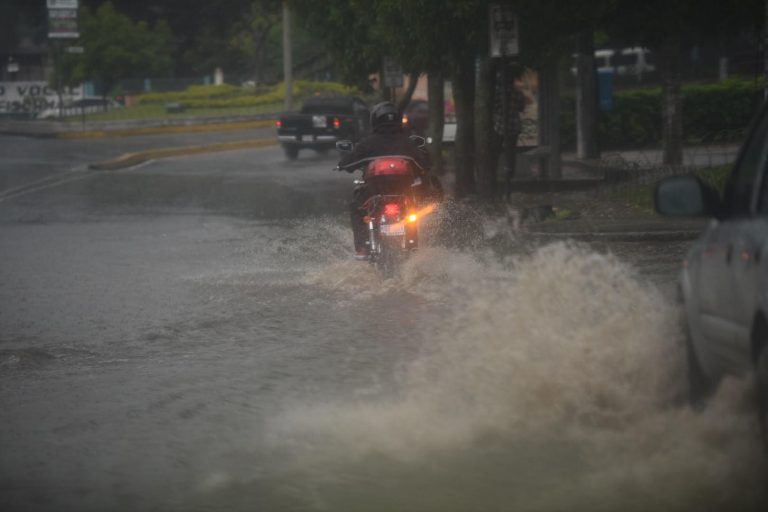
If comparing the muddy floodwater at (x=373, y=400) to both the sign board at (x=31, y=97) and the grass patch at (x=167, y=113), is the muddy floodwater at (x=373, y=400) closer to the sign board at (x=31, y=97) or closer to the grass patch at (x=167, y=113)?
the grass patch at (x=167, y=113)

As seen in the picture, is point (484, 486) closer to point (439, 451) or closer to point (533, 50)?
point (439, 451)

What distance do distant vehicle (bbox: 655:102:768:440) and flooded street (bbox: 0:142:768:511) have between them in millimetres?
208

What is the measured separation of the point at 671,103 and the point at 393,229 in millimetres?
15154

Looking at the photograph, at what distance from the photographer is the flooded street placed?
6094 millimetres

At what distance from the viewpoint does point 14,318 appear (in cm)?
1174

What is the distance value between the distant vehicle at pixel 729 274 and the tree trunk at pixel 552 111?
1750cm

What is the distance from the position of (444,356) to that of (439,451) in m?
2.38

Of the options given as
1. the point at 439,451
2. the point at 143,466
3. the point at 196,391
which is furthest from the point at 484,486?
the point at 196,391

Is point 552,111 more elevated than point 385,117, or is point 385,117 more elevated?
point 385,117

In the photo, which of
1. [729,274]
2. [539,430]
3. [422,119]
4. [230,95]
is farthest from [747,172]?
[230,95]

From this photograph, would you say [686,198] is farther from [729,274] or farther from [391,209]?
[391,209]

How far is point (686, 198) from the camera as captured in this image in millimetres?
6207

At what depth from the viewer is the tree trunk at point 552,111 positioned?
24289 millimetres

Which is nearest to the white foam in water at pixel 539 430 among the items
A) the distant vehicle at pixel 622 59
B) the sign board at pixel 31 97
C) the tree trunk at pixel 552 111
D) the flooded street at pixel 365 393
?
the flooded street at pixel 365 393
